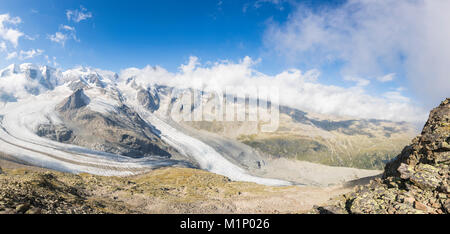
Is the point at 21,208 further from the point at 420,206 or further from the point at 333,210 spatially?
the point at 420,206

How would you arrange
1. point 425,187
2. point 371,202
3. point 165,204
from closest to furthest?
point 425,187 < point 371,202 < point 165,204

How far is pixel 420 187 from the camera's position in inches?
670

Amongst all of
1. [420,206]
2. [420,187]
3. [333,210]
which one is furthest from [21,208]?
[420,187]

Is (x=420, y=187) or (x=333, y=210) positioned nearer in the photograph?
(x=420, y=187)

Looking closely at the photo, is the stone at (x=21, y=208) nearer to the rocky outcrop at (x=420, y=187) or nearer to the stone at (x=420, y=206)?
the rocky outcrop at (x=420, y=187)

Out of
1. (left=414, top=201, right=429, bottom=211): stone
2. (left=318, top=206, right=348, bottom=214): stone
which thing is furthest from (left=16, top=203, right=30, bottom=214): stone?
(left=414, top=201, right=429, bottom=211): stone

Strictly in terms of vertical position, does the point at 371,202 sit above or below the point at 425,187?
below

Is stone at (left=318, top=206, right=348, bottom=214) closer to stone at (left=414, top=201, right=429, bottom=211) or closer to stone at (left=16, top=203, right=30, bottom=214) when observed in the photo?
stone at (left=414, top=201, right=429, bottom=211)
